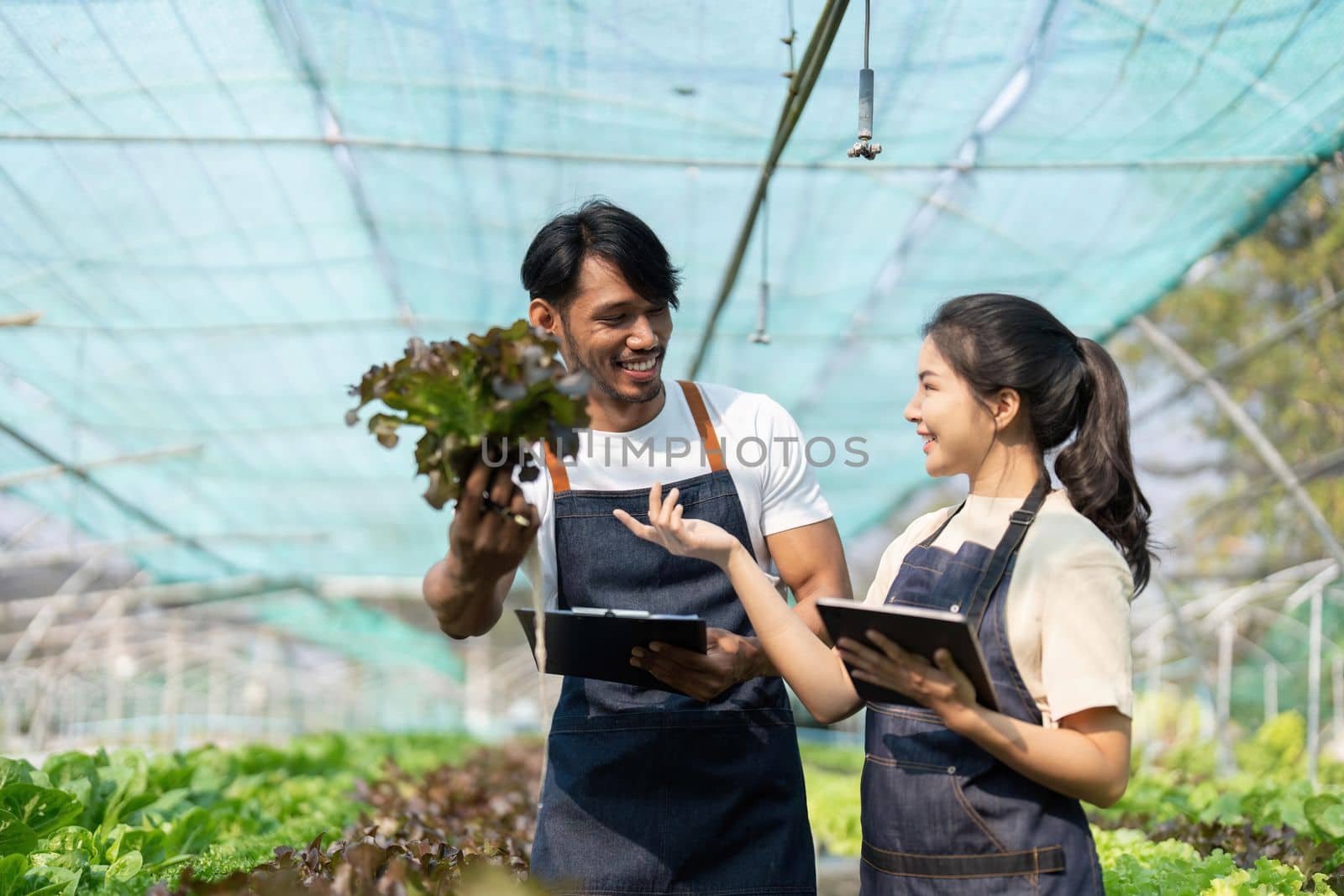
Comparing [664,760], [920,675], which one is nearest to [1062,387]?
[920,675]

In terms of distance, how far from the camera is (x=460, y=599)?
211 cm

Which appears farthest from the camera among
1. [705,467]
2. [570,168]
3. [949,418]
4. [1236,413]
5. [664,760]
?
[1236,413]

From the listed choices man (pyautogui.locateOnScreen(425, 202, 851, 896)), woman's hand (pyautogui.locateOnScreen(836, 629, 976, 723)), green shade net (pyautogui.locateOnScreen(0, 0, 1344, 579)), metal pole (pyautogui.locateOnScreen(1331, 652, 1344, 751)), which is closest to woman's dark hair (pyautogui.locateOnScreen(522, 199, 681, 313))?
man (pyautogui.locateOnScreen(425, 202, 851, 896))

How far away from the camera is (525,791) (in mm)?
7008

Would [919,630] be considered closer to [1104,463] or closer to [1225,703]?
[1104,463]

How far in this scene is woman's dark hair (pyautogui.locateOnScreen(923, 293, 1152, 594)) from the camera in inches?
84.4

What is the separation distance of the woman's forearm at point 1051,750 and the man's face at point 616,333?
89 centimetres

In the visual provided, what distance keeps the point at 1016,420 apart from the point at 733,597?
2.07 feet

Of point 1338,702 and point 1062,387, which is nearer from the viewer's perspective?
point 1062,387

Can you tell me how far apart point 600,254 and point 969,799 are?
3.83 ft

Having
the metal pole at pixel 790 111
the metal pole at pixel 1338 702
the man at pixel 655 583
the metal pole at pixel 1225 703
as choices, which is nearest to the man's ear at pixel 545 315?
the man at pixel 655 583

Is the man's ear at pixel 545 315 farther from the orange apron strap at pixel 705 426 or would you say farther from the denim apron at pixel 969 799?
the denim apron at pixel 969 799

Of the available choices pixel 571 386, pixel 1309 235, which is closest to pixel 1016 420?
pixel 571 386

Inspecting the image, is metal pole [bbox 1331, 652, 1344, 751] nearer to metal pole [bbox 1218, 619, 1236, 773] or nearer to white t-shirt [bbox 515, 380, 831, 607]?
metal pole [bbox 1218, 619, 1236, 773]
